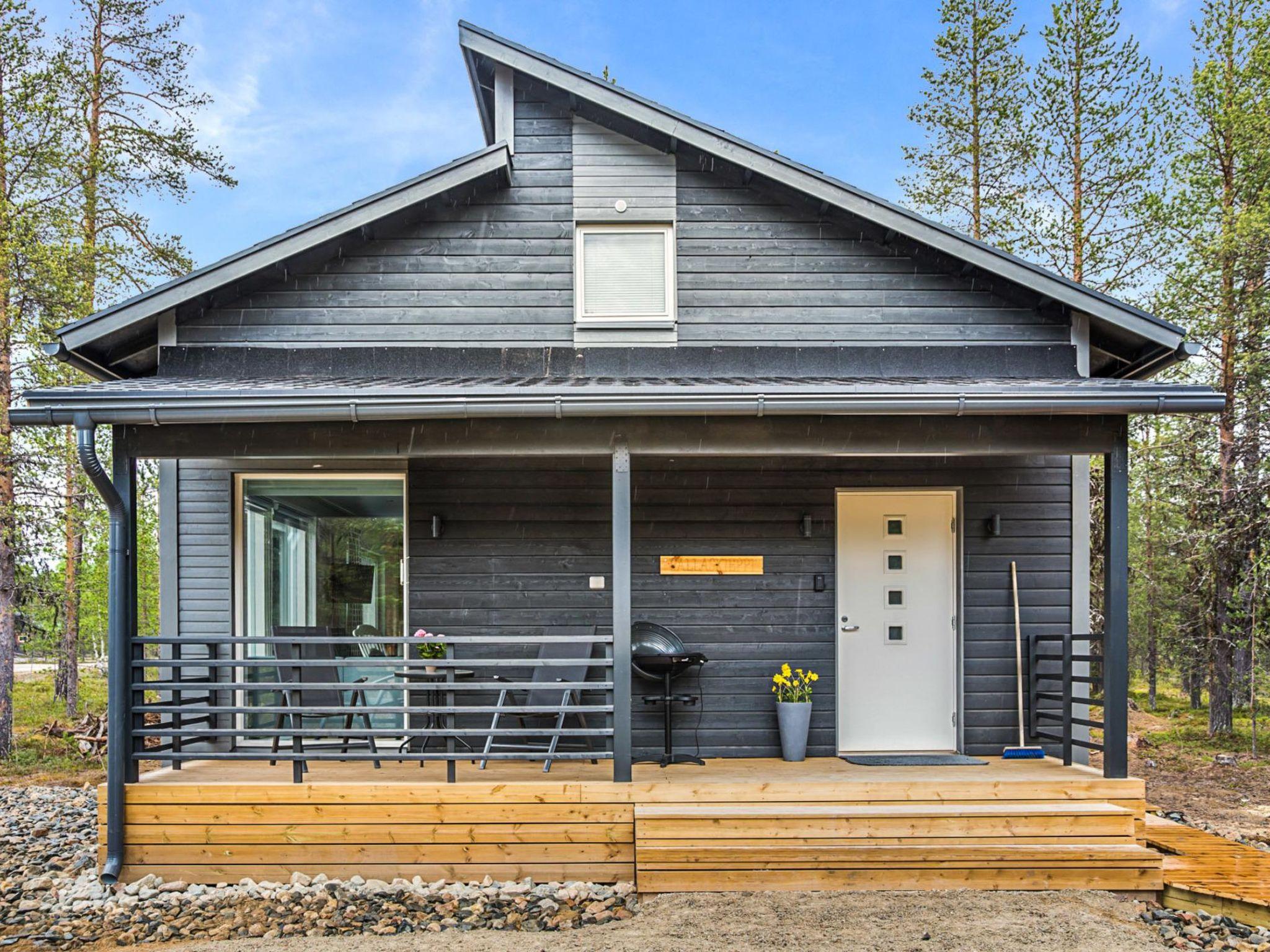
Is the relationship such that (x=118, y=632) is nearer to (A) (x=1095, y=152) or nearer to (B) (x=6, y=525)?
(B) (x=6, y=525)

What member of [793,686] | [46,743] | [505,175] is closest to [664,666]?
[793,686]

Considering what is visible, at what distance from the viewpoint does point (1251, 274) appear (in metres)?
11.0

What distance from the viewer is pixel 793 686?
6.48 meters

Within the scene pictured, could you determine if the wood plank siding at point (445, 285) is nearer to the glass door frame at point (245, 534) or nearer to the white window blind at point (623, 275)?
the white window blind at point (623, 275)

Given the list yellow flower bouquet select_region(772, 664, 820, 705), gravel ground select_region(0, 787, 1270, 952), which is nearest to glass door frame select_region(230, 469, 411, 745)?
gravel ground select_region(0, 787, 1270, 952)

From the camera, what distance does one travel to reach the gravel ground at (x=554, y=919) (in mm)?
4391

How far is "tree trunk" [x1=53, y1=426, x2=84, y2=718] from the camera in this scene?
438 inches

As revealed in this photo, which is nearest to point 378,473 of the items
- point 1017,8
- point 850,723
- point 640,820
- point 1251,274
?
point 640,820

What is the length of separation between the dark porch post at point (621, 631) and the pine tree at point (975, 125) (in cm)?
1064

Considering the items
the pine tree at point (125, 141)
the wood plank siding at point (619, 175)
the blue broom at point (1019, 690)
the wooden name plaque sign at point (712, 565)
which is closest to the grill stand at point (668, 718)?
the wooden name plaque sign at point (712, 565)

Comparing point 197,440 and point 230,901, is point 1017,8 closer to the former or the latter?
point 197,440

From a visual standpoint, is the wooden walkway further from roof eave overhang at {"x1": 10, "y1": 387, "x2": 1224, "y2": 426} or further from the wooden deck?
roof eave overhang at {"x1": 10, "y1": 387, "x2": 1224, "y2": 426}

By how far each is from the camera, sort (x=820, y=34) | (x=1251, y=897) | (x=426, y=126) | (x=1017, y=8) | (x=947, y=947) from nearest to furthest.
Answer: (x=947, y=947) → (x=1251, y=897) → (x=1017, y=8) → (x=820, y=34) → (x=426, y=126)

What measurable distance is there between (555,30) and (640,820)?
25871 mm
